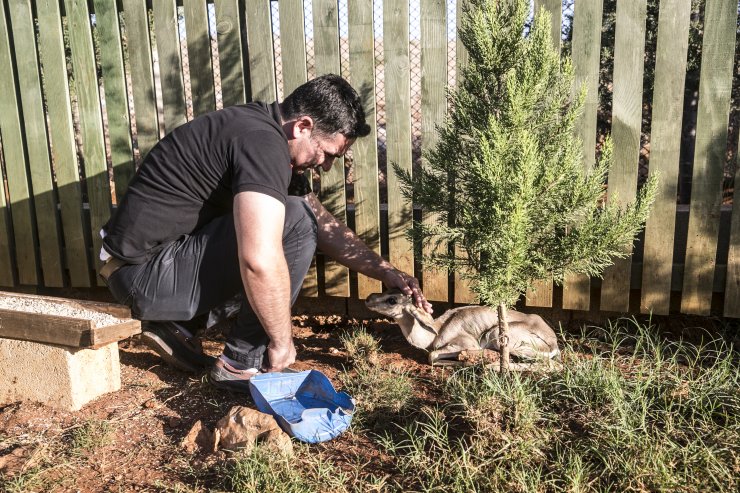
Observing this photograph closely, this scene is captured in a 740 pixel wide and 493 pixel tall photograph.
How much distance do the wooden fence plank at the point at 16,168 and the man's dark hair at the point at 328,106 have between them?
105 inches

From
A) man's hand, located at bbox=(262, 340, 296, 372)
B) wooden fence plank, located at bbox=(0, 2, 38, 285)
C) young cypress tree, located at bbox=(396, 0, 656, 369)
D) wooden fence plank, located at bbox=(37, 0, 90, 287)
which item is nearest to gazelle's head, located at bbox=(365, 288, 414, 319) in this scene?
young cypress tree, located at bbox=(396, 0, 656, 369)

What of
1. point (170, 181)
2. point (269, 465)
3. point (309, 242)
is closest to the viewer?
point (269, 465)

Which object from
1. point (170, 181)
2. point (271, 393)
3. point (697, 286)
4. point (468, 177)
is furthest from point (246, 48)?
point (697, 286)

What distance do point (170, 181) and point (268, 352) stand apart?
109cm

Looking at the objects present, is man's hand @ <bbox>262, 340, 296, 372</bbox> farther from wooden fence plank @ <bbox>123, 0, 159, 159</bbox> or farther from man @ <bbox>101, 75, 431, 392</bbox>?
wooden fence plank @ <bbox>123, 0, 159, 159</bbox>

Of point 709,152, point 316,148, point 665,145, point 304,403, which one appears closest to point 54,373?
point 304,403

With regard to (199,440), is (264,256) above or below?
above

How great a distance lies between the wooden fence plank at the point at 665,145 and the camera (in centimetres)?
409

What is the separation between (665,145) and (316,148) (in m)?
2.21

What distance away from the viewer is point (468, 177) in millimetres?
3525

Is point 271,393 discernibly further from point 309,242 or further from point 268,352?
point 309,242

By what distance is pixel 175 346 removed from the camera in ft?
13.7

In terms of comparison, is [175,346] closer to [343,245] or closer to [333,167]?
[343,245]

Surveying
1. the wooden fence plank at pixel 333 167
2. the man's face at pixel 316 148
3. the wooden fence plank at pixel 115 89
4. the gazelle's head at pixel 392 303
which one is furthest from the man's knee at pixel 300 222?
the wooden fence plank at pixel 115 89
